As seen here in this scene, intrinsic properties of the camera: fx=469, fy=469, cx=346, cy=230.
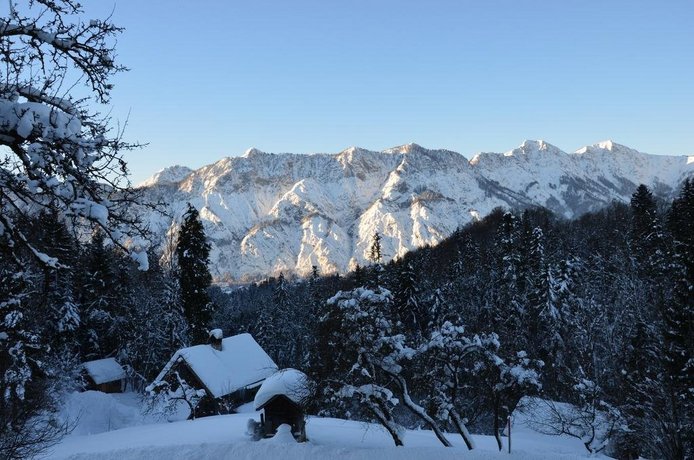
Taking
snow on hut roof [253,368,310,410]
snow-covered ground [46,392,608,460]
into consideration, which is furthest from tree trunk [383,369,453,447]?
snow on hut roof [253,368,310,410]

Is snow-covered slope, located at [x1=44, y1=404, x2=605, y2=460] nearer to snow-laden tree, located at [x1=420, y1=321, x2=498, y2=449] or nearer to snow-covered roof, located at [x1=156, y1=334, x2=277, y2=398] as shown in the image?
snow-laden tree, located at [x1=420, y1=321, x2=498, y2=449]

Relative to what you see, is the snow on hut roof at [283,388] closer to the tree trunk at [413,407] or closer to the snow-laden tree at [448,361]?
the tree trunk at [413,407]

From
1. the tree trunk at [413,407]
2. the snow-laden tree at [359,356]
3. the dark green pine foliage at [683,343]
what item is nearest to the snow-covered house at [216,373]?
the snow-laden tree at [359,356]

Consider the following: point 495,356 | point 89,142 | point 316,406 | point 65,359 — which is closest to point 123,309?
point 65,359

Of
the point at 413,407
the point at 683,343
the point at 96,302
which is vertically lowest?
the point at 683,343

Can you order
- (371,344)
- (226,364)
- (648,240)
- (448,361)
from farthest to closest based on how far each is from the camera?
1. (648,240)
2. (226,364)
3. (448,361)
4. (371,344)

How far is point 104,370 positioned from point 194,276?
18760mm

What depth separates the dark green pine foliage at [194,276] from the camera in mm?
36375

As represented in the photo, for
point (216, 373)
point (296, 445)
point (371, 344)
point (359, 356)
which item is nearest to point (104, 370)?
point (216, 373)

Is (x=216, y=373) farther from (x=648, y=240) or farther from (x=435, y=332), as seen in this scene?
(x=648, y=240)

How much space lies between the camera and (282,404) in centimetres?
1886

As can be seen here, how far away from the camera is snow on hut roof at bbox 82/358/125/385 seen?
45062 millimetres

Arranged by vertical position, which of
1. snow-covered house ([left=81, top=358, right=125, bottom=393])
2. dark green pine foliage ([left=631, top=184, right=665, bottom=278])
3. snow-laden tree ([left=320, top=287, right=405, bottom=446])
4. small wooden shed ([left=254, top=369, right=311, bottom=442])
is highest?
dark green pine foliage ([left=631, top=184, right=665, bottom=278])

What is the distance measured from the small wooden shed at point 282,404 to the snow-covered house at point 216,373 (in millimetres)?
11538
